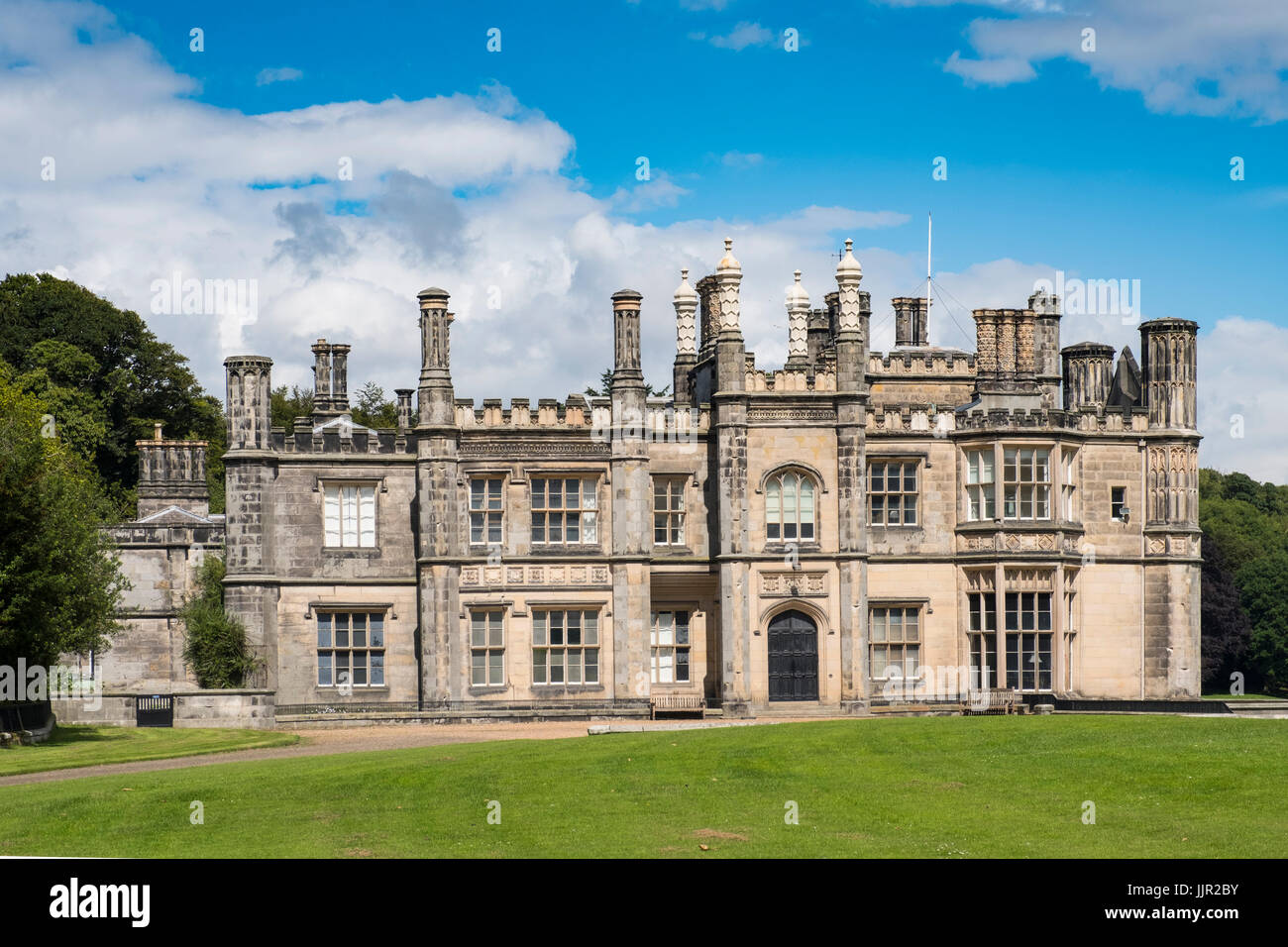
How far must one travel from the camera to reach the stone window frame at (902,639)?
4447 cm

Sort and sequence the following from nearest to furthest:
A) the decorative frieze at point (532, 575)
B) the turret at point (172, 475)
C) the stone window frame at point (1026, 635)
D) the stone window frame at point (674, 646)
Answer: the decorative frieze at point (532, 575) → the stone window frame at point (1026, 635) → the stone window frame at point (674, 646) → the turret at point (172, 475)

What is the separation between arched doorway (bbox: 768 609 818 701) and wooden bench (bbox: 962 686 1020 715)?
424 centimetres

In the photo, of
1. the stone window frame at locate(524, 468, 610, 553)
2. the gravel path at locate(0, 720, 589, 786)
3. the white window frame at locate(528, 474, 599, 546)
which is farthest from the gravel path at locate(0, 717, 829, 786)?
the white window frame at locate(528, 474, 599, 546)

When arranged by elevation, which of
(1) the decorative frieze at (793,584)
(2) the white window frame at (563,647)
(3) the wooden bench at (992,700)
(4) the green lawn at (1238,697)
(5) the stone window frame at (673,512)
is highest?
(5) the stone window frame at (673,512)

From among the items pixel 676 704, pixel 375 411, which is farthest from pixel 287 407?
pixel 676 704

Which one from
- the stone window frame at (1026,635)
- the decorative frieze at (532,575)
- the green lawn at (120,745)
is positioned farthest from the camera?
the stone window frame at (1026,635)

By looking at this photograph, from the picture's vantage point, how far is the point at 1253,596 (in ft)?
269

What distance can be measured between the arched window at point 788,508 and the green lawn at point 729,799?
44.8ft

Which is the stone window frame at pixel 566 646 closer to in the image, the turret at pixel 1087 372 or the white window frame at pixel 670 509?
the white window frame at pixel 670 509

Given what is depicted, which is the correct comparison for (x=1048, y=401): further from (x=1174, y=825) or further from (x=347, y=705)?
(x=1174, y=825)

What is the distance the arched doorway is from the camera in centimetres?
4350

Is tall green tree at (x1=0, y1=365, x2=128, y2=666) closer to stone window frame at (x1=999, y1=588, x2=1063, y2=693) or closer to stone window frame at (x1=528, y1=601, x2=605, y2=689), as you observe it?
stone window frame at (x1=528, y1=601, x2=605, y2=689)

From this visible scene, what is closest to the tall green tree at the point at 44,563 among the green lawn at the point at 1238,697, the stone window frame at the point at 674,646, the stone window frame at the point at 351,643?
the stone window frame at the point at 351,643

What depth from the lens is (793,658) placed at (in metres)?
43.7
